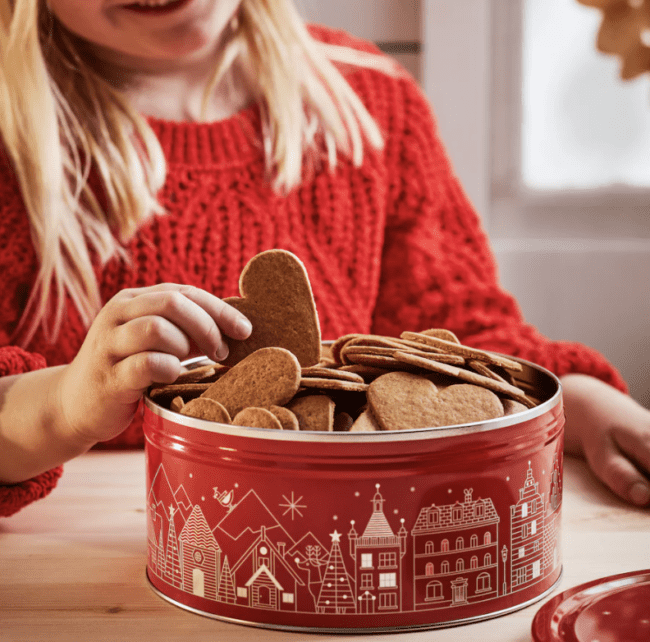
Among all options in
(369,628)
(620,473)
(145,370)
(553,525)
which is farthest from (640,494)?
(145,370)

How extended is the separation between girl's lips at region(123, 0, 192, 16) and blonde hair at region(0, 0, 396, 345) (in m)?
0.14

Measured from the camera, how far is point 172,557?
50cm

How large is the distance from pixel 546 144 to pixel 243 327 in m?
1.33

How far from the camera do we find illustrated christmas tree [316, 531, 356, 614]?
0.45m

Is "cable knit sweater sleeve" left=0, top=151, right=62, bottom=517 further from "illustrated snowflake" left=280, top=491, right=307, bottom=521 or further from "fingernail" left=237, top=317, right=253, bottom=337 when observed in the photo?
"illustrated snowflake" left=280, top=491, right=307, bottom=521

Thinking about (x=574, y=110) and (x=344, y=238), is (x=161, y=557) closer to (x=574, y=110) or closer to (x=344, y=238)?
(x=344, y=238)

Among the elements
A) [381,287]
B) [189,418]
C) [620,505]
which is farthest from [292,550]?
[381,287]

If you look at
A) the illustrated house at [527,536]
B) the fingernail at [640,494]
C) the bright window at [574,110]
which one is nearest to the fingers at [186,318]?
the illustrated house at [527,536]

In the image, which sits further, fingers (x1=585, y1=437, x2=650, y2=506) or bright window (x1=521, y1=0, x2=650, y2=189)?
bright window (x1=521, y1=0, x2=650, y2=189)

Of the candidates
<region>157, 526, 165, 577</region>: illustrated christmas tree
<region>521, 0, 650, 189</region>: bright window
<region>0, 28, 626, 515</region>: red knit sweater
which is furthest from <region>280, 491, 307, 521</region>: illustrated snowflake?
<region>521, 0, 650, 189</region>: bright window

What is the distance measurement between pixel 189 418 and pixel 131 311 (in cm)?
12

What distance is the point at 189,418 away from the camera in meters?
0.47

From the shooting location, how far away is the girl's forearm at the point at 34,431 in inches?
25.1

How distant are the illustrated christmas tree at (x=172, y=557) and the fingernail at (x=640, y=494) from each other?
0.40 meters
